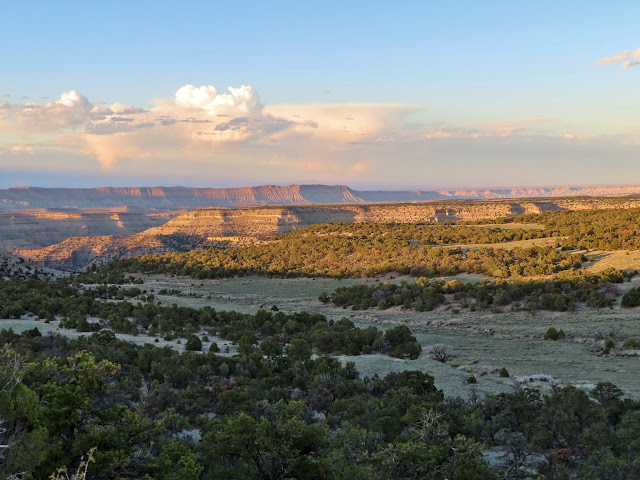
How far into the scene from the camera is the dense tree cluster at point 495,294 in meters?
32.7

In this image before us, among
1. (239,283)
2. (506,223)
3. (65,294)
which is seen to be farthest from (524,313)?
(506,223)

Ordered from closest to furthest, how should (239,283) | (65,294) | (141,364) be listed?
(141,364)
(65,294)
(239,283)

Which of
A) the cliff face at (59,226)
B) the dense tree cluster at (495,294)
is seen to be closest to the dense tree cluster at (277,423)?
the dense tree cluster at (495,294)

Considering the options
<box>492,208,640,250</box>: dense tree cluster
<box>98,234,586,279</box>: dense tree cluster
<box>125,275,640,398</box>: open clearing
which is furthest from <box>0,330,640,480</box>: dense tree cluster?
<box>492,208,640,250</box>: dense tree cluster

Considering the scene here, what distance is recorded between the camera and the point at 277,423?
10625 millimetres

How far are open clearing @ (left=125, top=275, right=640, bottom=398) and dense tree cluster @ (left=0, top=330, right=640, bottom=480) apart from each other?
2.61 m

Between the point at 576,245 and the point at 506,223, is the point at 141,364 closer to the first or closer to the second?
the point at 576,245

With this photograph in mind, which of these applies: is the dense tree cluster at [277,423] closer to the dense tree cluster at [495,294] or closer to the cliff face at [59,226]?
the dense tree cluster at [495,294]

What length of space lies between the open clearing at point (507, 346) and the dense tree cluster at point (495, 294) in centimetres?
103

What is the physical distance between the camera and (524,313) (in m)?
32.5

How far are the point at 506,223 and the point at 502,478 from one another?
222 ft

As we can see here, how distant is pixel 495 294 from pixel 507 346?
35.4 feet

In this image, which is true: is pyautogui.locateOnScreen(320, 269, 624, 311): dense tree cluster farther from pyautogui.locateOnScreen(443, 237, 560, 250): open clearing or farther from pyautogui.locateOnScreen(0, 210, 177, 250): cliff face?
pyautogui.locateOnScreen(0, 210, 177, 250): cliff face

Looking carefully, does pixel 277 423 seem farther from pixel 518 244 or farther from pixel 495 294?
pixel 518 244
